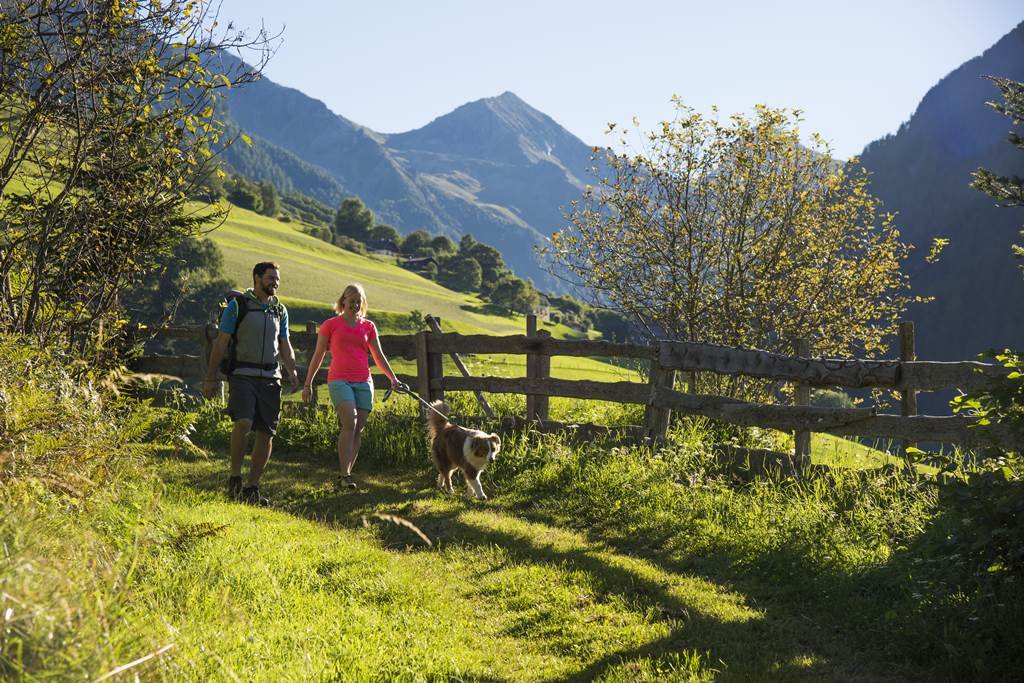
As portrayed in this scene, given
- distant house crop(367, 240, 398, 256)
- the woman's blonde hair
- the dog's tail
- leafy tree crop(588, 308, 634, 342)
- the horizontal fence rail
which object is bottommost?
leafy tree crop(588, 308, 634, 342)

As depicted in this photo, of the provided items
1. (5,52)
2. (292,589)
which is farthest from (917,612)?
(5,52)

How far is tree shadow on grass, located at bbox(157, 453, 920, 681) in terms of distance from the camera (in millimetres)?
4715

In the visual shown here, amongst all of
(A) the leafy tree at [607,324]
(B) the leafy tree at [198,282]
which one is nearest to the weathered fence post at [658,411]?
(B) the leafy tree at [198,282]

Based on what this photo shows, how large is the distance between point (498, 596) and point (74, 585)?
11.3ft

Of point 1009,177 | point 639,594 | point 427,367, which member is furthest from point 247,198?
point 639,594

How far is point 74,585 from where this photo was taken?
266 cm

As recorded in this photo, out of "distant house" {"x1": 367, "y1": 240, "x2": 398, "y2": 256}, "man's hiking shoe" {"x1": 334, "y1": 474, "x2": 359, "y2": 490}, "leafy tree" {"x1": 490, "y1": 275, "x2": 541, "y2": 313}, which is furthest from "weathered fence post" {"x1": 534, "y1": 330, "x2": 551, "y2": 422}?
"distant house" {"x1": 367, "y1": 240, "x2": 398, "y2": 256}

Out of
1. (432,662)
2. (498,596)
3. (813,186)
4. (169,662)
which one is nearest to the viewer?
(169,662)

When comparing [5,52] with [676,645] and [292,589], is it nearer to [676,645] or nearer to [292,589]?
[292,589]

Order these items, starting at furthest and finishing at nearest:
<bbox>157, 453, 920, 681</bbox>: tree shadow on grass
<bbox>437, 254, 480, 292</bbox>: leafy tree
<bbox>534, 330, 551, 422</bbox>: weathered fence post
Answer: <bbox>437, 254, 480, 292</bbox>: leafy tree, <bbox>534, 330, 551, 422</bbox>: weathered fence post, <bbox>157, 453, 920, 681</bbox>: tree shadow on grass

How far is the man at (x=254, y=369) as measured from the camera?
802cm

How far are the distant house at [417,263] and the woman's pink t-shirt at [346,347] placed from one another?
473 feet

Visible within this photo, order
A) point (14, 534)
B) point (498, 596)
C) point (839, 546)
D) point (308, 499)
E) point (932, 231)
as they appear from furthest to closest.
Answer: point (932, 231) → point (308, 499) → point (839, 546) → point (498, 596) → point (14, 534)

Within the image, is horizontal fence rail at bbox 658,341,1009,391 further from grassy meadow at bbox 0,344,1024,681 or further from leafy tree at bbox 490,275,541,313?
leafy tree at bbox 490,275,541,313
